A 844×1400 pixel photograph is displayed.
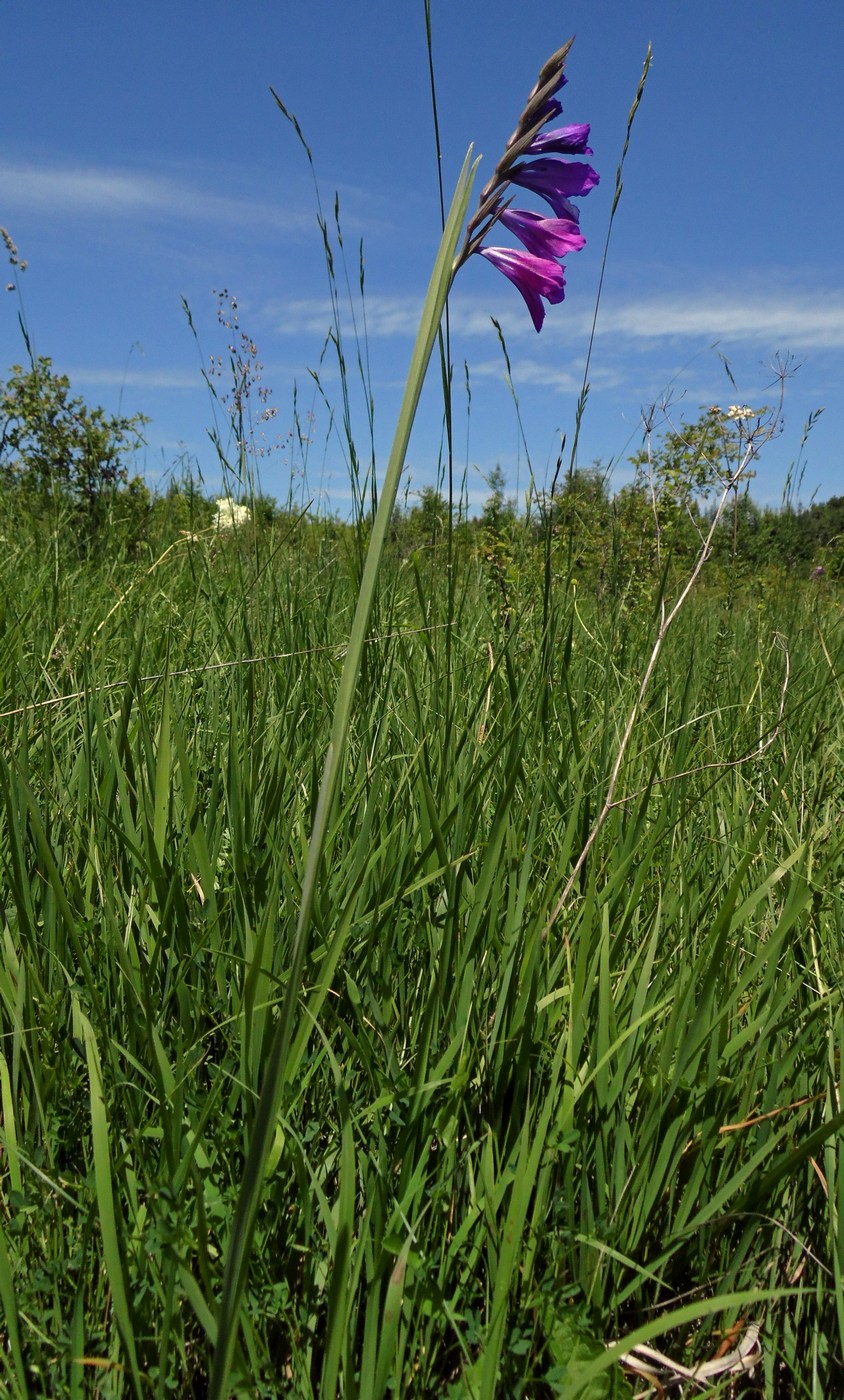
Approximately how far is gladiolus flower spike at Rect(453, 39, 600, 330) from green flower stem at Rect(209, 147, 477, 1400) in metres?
0.21

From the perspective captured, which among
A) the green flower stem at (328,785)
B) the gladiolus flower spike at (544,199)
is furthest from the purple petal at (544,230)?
the green flower stem at (328,785)

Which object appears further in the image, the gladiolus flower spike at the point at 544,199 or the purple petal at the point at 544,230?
the purple petal at the point at 544,230

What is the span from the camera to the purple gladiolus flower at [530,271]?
2.92 feet

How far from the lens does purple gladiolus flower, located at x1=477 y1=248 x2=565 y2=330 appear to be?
2.92ft

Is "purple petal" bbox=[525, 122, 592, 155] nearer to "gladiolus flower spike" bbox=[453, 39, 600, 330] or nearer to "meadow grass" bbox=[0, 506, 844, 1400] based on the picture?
"gladiolus flower spike" bbox=[453, 39, 600, 330]

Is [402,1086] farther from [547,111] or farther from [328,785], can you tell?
[547,111]

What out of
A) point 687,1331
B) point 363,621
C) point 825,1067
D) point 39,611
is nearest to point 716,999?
point 825,1067

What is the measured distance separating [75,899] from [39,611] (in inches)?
52.9

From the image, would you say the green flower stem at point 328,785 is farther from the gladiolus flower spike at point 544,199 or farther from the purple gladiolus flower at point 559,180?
the purple gladiolus flower at point 559,180

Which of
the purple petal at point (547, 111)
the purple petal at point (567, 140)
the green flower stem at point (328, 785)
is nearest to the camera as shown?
the green flower stem at point (328, 785)

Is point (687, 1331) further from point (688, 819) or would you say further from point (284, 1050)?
point (688, 819)

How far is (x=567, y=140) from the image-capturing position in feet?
2.75

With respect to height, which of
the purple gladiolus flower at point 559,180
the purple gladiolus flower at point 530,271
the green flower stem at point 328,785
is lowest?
the green flower stem at point 328,785

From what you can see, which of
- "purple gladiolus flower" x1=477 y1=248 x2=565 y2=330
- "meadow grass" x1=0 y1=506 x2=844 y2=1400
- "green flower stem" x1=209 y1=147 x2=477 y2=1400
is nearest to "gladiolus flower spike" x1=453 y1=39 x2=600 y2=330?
"purple gladiolus flower" x1=477 y1=248 x2=565 y2=330
